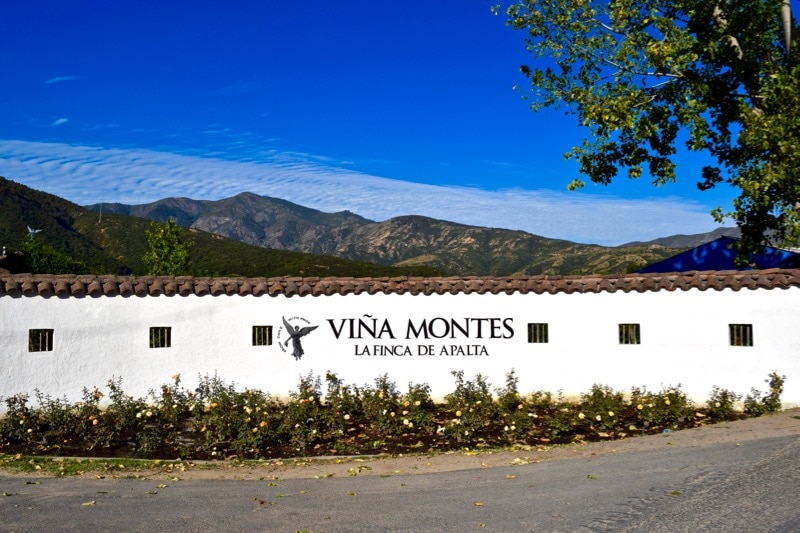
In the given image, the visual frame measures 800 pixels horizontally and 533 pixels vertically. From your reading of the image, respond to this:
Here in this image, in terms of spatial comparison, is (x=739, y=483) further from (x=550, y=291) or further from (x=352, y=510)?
(x=550, y=291)

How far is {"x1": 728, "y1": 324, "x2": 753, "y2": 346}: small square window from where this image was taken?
12.2m

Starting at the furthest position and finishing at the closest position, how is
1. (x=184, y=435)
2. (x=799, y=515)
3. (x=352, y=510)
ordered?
(x=184, y=435)
(x=352, y=510)
(x=799, y=515)

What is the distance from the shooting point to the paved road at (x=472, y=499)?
6.50 metres

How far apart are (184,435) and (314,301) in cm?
347

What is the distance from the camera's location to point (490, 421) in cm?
1155

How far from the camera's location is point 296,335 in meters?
13.1

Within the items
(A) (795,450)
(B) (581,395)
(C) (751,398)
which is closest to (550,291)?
(B) (581,395)

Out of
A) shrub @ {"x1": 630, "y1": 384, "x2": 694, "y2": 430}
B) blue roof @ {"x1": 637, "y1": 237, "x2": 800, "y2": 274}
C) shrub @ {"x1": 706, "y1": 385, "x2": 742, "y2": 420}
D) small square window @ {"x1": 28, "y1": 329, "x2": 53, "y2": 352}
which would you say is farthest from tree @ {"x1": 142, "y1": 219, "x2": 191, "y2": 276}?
shrub @ {"x1": 706, "y1": 385, "x2": 742, "y2": 420}

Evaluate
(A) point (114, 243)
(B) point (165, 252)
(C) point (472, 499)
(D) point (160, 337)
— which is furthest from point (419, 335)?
(A) point (114, 243)

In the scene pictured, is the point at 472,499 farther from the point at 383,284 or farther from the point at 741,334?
the point at 741,334

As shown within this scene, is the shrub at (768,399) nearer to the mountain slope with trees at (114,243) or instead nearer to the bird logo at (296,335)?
the bird logo at (296,335)

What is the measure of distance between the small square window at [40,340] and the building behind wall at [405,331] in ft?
0.06

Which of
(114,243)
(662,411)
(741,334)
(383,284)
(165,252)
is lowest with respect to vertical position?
(662,411)

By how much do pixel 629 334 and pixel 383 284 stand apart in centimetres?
475
